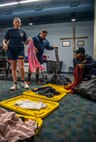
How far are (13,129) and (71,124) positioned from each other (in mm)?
640

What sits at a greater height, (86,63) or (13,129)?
(86,63)

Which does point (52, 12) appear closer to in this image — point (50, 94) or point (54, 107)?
point (50, 94)

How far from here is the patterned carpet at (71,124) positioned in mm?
1474

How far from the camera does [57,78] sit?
3.95 meters

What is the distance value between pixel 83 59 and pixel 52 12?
3.29m

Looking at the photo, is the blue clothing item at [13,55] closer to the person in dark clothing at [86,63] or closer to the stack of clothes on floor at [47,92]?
the stack of clothes on floor at [47,92]

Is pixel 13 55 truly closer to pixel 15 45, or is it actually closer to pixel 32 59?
pixel 15 45

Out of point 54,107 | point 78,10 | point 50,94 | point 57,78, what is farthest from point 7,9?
point 54,107

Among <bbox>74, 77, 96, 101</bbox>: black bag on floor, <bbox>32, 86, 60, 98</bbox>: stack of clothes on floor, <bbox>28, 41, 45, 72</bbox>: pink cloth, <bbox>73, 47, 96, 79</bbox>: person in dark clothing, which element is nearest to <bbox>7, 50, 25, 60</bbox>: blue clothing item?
<bbox>28, 41, 45, 72</bbox>: pink cloth

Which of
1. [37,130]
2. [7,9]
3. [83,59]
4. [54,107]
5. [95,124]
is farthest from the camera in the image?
[7,9]

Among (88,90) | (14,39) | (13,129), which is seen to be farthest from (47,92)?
(13,129)

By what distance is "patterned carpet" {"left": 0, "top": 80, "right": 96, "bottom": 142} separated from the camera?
1474mm

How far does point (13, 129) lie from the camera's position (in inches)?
54.8

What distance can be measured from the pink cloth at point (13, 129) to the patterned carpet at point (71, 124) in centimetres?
12
